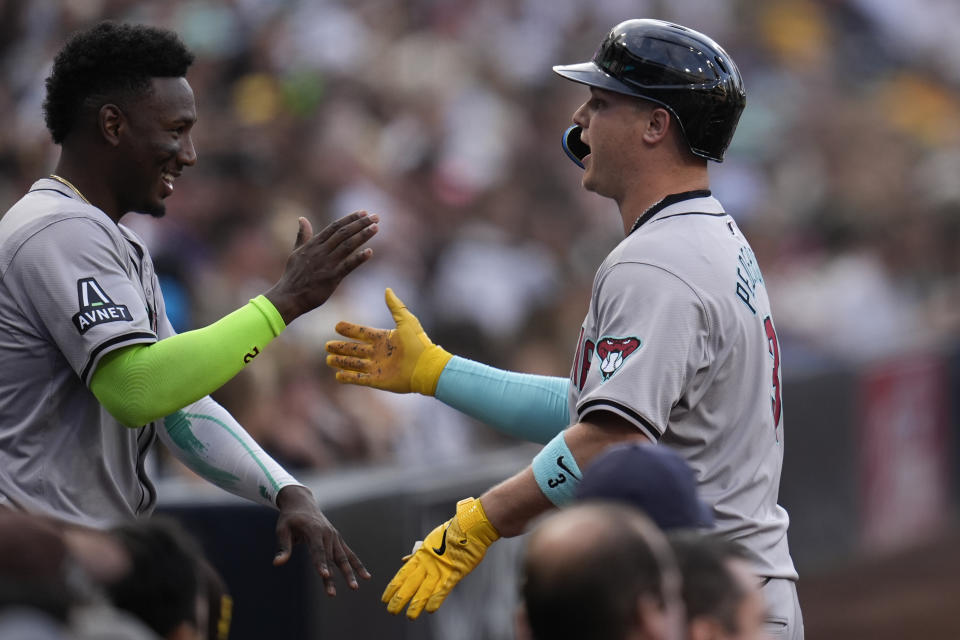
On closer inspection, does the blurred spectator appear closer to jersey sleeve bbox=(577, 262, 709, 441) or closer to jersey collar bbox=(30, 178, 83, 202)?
jersey sleeve bbox=(577, 262, 709, 441)

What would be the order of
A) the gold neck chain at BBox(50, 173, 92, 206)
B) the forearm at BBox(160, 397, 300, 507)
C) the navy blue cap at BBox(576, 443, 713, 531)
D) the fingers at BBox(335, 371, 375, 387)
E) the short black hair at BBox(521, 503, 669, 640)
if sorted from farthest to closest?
the fingers at BBox(335, 371, 375, 387) < the forearm at BBox(160, 397, 300, 507) < the gold neck chain at BBox(50, 173, 92, 206) < the navy blue cap at BBox(576, 443, 713, 531) < the short black hair at BBox(521, 503, 669, 640)

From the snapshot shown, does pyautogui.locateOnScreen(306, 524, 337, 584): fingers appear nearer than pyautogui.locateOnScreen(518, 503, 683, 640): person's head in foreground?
No

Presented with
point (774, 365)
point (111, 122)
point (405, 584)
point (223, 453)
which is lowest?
point (405, 584)

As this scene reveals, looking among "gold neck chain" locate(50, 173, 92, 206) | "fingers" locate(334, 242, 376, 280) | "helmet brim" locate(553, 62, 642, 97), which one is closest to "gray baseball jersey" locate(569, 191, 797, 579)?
"helmet brim" locate(553, 62, 642, 97)

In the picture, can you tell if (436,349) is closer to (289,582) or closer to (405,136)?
(289,582)

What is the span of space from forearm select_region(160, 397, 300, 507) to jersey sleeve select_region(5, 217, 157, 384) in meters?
0.57

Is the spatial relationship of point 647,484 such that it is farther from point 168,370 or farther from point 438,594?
point 168,370

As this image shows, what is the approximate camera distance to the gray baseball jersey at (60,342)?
3.04 metres

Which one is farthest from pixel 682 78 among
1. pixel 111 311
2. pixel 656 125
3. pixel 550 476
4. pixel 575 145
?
pixel 111 311

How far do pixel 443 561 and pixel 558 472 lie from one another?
402 mm

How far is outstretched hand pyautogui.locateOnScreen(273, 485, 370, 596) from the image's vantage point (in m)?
3.37

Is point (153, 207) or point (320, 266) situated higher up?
point (153, 207)

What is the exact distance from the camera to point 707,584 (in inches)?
86.6

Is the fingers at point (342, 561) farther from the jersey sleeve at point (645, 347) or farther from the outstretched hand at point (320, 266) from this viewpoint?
the jersey sleeve at point (645, 347)
